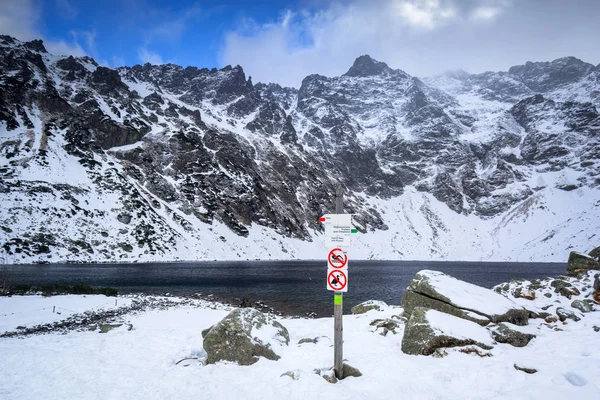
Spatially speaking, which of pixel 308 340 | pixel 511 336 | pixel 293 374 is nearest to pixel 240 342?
pixel 293 374

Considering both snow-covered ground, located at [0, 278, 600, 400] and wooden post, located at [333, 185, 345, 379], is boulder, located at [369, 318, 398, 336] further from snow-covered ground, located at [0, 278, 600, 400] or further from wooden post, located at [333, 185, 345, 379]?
wooden post, located at [333, 185, 345, 379]

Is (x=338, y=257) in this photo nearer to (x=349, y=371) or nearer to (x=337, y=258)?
(x=337, y=258)

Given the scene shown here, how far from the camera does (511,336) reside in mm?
10484

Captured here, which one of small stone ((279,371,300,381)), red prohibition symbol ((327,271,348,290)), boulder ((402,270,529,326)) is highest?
red prohibition symbol ((327,271,348,290))

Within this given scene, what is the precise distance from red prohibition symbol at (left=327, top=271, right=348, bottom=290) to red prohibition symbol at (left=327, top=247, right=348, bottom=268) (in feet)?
0.73

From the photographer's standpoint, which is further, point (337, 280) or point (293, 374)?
point (293, 374)

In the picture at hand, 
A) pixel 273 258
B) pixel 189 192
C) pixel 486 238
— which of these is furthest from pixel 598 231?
pixel 189 192

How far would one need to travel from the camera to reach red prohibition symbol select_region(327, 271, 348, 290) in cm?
855

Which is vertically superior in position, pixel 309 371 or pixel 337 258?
pixel 337 258

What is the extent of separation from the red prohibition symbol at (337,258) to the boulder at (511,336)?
6.60 m

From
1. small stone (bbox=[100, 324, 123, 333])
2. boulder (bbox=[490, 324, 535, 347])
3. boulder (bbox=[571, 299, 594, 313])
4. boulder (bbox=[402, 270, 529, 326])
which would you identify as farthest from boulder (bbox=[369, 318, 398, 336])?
small stone (bbox=[100, 324, 123, 333])

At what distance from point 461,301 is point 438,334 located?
308cm

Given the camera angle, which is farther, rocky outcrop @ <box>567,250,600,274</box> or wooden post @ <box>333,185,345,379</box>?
rocky outcrop @ <box>567,250,600,274</box>

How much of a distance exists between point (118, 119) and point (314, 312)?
4875 inches
